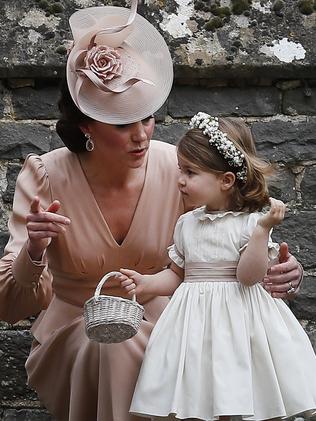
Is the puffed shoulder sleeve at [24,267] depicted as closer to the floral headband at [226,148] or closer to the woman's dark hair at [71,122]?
the woman's dark hair at [71,122]

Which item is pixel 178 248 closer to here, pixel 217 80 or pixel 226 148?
pixel 226 148

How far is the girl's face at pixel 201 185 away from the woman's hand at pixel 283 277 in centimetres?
22

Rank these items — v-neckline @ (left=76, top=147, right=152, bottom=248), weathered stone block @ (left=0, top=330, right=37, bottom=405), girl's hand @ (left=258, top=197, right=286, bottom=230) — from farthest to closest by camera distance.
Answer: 1. weathered stone block @ (left=0, top=330, right=37, bottom=405)
2. v-neckline @ (left=76, top=147, right=152, bottom=248)
3. girl's hand @ (left=258, top=197, right=286, bottom=230)

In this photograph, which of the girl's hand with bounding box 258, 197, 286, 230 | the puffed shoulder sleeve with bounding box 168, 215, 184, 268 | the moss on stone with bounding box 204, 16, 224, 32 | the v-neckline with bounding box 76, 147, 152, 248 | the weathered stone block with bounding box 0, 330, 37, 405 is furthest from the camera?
the moss on stone with bounding box 204, 16, 224, 32

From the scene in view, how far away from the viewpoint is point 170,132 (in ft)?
12.8

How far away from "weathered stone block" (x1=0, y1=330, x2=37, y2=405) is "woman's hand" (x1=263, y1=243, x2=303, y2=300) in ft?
3.66

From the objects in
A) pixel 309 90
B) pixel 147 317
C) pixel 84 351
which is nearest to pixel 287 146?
pixel 309 90

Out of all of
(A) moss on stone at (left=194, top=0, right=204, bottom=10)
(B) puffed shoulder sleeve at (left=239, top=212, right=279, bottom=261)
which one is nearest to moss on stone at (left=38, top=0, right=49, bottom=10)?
(A) moss on stone at (left=194, top=0, right=204, bottom=10)

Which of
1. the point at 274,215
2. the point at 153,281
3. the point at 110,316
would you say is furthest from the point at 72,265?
the point at 274,215

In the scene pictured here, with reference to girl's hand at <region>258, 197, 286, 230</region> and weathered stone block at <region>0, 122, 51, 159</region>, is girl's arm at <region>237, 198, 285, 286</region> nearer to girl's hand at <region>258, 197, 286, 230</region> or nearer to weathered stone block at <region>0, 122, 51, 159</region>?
girl's hand at <region>258, 197, 286, 230</region>

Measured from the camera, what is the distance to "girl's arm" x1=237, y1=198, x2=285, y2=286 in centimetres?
282

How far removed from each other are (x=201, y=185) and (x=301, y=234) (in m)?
0.98

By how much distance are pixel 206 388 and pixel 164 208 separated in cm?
73

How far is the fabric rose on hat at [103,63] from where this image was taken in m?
3.07
